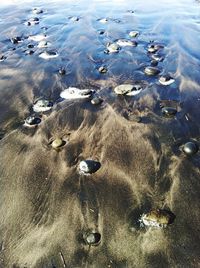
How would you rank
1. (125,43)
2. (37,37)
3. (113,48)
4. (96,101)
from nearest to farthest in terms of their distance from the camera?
1. (96,101)
2. (113,48)
3. (125,43)
4. (37,37)

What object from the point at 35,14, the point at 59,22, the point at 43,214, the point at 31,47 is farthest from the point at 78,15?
the point at 43,214

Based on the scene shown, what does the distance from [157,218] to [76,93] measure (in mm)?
3204

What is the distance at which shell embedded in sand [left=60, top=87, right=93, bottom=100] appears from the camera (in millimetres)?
5867

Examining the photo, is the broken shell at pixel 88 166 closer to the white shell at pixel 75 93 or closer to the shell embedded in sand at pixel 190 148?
the shell embedded in sand at pixel 190 148

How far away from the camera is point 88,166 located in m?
4.22

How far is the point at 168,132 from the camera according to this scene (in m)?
4.77

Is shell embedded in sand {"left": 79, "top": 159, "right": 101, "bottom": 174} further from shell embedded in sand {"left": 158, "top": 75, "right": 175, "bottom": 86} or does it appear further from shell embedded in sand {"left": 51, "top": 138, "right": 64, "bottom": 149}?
shell embedded in sand {"left": 158, "top": 75, "right": 175, "bottom": 86}

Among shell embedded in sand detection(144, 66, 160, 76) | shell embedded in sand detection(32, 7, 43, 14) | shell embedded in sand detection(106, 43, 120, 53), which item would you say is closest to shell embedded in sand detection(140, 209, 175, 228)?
shell embedded in sand detection(144, 66, 160, 76)

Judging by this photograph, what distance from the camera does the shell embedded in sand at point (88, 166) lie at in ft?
13.8

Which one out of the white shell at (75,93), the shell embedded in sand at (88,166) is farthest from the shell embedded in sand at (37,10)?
the shell embedded in sand at (88,166)

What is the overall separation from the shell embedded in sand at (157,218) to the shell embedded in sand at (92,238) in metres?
0.52

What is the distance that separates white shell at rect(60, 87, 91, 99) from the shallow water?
0.16 meters

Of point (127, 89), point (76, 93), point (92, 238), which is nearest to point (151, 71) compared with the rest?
point (127, 89)

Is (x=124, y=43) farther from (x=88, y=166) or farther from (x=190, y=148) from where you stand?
(x=88, y=166)
